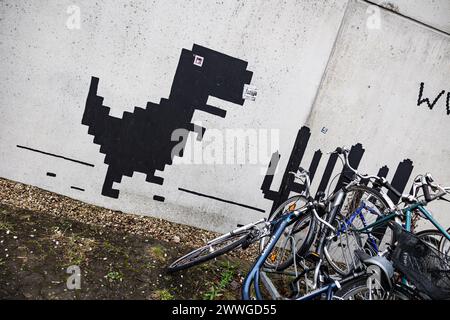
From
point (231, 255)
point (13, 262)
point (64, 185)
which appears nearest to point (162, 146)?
point (64, 185)

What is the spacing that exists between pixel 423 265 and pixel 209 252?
1711 millimetres

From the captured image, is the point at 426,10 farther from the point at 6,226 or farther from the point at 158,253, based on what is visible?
the point at 6,226

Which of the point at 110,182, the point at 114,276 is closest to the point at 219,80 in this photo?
the point at 110,182

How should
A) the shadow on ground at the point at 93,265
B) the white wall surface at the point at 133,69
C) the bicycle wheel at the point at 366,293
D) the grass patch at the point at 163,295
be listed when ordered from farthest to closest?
the white wall surface at the point at 133,69, the grass patch at the point at 163,295, the shadow on ground at the point at 93,265, the bicycle wheel at the point at 366,293

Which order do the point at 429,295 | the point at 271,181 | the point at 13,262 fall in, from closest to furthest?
the point at 429,295, the point at 13,262, the point at 271,181

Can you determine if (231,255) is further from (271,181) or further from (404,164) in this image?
(404,164)

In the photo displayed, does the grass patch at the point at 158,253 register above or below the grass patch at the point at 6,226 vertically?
above

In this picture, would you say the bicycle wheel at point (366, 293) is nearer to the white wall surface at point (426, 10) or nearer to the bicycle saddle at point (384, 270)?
the bicycle saddle at point (384, 270)

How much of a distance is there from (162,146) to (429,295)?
3.00 m

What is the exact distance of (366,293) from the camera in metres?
2.59

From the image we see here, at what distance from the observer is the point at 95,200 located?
4281 millimetres

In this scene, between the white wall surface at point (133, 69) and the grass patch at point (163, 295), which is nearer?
the grass patch at point (163, 295)

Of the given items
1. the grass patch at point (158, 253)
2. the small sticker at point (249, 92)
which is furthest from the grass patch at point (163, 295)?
the small sticker at point (249, 92)

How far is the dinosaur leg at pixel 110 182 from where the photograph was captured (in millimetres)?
4242
